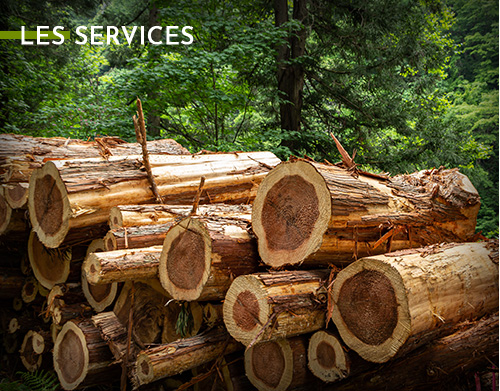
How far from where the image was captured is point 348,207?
8.48 ft

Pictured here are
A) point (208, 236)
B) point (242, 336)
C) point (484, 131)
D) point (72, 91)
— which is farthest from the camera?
point (484, 131)

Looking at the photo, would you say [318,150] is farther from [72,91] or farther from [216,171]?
[72,91]

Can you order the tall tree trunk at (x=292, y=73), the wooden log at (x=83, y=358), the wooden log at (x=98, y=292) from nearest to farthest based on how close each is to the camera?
the wooden log at (x=83, y=358), the wooden log at (x=98, y=292), the tall tree trunk at (x=292, y=73)

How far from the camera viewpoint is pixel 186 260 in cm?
279

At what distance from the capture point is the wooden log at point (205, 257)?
267cm

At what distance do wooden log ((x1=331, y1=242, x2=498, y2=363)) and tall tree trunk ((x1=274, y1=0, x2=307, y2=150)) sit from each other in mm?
5961

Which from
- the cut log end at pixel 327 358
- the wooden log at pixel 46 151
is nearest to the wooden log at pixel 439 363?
the cut log end at pixel 327 358

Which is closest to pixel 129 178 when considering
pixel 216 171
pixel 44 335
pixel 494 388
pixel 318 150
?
pixel 216 171

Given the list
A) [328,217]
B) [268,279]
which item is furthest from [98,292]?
[328,217]

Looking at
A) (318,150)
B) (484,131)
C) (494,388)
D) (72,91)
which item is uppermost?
(72,91)

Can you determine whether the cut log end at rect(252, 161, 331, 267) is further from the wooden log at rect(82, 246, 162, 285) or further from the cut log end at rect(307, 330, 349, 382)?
the wooden log at rect(82, 246, 162, 285)

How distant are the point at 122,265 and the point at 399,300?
6.05ft

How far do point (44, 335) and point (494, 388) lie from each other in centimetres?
404

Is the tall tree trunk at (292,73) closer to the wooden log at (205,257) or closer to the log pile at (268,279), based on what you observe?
the log pile at (268,279)
